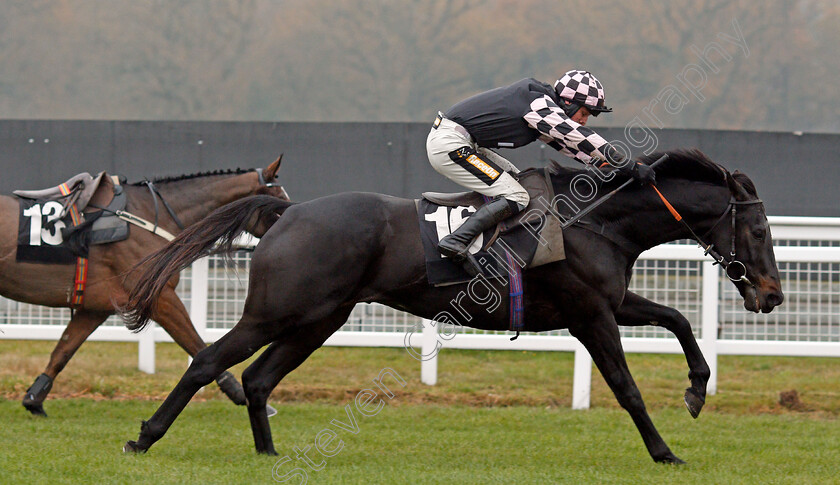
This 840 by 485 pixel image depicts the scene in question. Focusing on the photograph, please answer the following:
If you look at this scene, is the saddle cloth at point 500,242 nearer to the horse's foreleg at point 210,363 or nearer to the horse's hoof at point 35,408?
the horse's foreleg at point 210,363

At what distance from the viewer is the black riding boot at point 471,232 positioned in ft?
14.4

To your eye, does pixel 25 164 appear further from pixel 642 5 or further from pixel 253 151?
pixel 642 5

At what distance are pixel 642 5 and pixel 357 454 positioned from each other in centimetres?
929

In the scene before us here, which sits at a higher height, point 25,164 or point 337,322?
point 25,164

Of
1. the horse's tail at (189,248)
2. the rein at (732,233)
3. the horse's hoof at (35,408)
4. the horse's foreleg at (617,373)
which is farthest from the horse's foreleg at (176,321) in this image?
the rein at (732,233)

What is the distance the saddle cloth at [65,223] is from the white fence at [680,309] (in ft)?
3.49

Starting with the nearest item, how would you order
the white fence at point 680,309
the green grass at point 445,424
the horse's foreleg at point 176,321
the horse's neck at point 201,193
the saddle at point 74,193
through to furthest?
1. the green grass at point 445,424
2. the horse's foreleg at point 176,321
3. the saddle at point 74,193
4. the horse's neck at point 201,193
5. the white fence at point 680,309

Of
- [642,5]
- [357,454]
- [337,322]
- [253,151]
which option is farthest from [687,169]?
[642,5]

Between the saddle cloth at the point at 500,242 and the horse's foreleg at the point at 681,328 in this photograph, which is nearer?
the saddle cloth at the point at 500,242

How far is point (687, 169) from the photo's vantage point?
4.65 metres

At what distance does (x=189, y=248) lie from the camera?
15.5 feet

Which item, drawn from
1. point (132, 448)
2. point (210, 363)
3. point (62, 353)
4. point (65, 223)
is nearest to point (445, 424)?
point (210, 363)

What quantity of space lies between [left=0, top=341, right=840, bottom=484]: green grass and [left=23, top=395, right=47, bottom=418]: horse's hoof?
0.06 meters

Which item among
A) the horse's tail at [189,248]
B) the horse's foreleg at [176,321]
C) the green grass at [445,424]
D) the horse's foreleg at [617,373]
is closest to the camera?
the green grass at [445,424]
